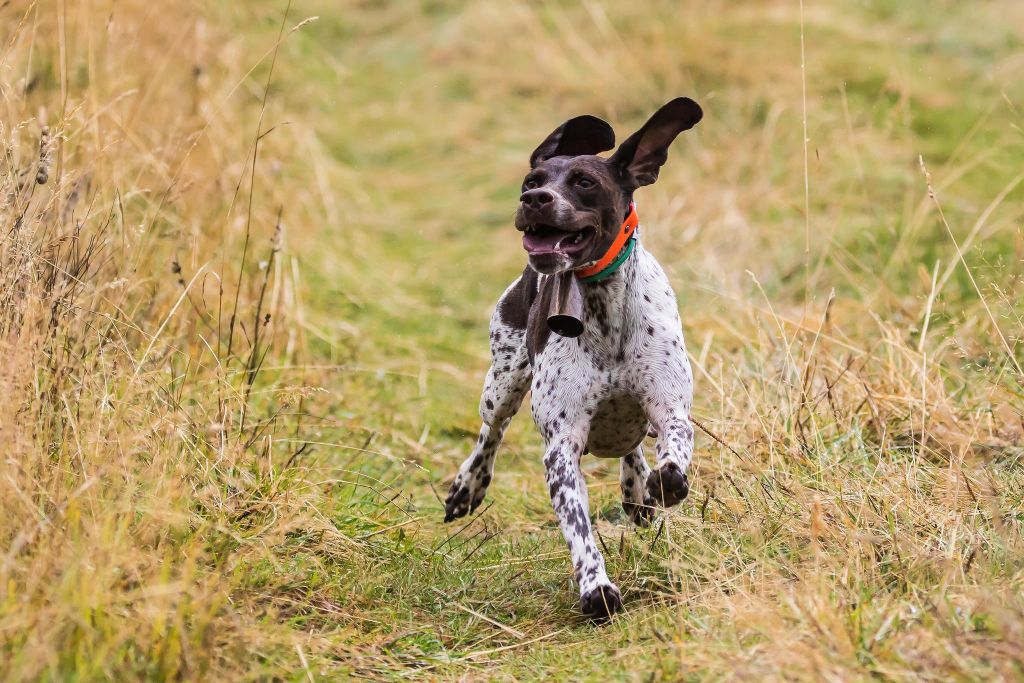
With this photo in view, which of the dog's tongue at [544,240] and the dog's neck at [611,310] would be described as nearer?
the dog's tongue at [544,240]

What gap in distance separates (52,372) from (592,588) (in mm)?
1811

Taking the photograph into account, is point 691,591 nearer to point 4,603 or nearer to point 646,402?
point 646,402

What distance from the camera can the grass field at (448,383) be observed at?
3398 millimetres

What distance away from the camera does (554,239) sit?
412 centimetres

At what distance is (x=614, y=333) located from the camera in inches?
175

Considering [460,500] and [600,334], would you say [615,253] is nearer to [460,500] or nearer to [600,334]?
[600,334]

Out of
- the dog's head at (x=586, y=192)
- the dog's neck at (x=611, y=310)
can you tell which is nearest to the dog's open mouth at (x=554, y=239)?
the dog's head at (x=586, y=192)

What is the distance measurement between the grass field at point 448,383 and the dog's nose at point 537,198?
0.97m

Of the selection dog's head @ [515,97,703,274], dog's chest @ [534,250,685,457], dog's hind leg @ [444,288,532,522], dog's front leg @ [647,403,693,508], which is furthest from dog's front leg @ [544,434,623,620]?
dog's hind leg @ [444,288,532,522]

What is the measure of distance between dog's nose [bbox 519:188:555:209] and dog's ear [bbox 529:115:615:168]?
0.62 metres

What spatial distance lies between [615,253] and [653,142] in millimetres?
404

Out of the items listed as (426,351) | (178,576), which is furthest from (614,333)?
(426,351)

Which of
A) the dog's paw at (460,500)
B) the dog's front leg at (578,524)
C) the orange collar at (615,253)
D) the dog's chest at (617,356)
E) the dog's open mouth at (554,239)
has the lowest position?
the dog's paw at (460,500)

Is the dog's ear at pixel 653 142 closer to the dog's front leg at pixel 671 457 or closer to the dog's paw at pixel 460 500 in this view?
the dog's front leg at pixel 671 457
